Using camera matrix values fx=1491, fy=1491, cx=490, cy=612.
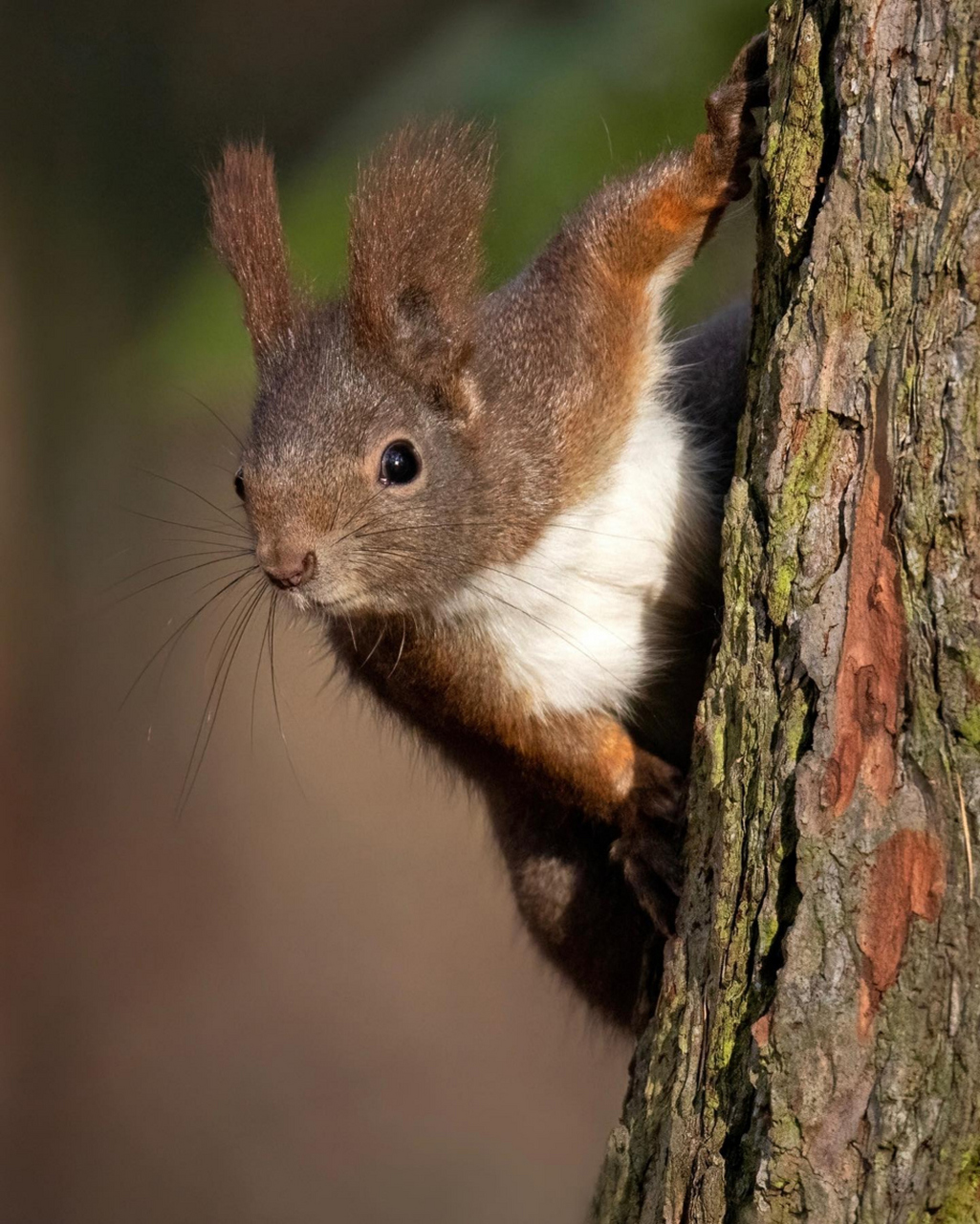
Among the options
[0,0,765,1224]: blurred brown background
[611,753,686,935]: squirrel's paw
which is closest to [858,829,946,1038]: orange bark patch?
[611,753,686,935]: squirrel's paw

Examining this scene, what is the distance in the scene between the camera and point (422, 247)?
88.7 inches

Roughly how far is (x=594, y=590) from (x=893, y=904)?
101cm

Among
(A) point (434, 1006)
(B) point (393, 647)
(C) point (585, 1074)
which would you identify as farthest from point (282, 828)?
(B) point (393, 647)

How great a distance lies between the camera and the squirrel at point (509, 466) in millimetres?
2242

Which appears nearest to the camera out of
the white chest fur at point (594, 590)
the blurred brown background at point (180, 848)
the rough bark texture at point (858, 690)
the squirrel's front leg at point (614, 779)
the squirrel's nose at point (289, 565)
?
the rough bark texture at point (858, 690)

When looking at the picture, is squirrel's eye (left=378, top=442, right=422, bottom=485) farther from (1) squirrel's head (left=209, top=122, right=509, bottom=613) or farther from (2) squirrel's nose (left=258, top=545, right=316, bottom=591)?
(2) squirrel's nose (left=258, top=545, right=316, bottom=591)

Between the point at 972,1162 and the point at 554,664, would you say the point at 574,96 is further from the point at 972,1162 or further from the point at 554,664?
the point at 972,1162

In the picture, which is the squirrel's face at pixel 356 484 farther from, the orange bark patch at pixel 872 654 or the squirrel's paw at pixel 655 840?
the orange bark patch at pixel 872 654

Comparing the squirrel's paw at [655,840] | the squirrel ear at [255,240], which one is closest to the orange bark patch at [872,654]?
the squirrel's paw at [655,840]

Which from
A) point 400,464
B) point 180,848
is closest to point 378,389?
point 400,464

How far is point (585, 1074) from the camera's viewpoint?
5.77 metres

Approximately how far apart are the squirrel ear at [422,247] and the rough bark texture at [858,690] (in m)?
0.64

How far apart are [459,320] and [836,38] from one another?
81cm

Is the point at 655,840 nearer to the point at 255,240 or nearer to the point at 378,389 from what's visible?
the point at 378,389
